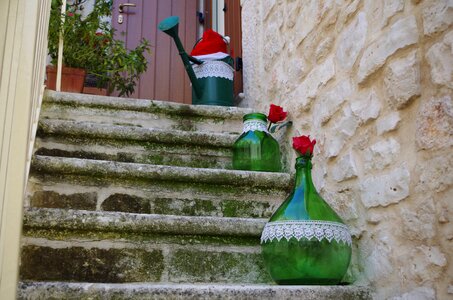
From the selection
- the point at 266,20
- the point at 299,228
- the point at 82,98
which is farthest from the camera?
the point at 266,20

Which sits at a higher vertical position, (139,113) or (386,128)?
(139,113)

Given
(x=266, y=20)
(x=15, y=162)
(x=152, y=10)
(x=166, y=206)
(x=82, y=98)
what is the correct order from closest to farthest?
(x=15, y=162)
(x=166, y=206)
(x=82, y=98)
(x=266, y=20)
(x=152, y=10)

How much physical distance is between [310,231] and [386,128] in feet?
1.20

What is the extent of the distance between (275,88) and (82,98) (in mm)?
920

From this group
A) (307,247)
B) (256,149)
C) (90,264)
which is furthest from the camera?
(256,149)

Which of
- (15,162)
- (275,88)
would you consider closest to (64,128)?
(275,88)

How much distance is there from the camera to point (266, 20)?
2752mm

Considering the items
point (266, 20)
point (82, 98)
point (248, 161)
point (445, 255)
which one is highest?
point (266, 20)

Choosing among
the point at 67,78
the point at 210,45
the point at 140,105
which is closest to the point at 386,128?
the point at 140,105

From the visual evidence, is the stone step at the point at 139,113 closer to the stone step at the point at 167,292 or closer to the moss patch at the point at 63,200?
the moss patch at the point at 63,200

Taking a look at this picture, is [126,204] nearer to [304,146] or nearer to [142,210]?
[142,210]

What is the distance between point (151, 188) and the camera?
6.21ft

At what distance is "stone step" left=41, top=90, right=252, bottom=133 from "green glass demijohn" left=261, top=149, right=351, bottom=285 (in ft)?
3.63

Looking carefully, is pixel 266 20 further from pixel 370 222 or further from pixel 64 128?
pixel 370 222
